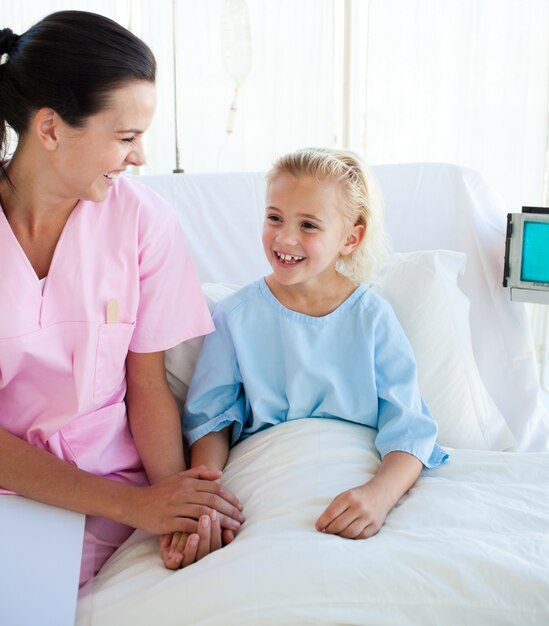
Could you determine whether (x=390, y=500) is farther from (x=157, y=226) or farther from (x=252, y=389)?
(x=157, y=226)

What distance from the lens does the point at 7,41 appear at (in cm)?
121

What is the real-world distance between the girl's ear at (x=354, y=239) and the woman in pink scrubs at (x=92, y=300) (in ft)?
1.01

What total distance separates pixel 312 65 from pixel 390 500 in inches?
106

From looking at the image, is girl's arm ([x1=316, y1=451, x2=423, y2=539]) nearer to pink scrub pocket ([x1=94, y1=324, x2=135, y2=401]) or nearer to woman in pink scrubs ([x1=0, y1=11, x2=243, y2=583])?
woman in pink scrubs ([x1=0, y1=11, x2=243, y2=583])

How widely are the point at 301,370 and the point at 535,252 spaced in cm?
71

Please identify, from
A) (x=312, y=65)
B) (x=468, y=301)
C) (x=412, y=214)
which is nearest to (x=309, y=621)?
(x=468, y=301)

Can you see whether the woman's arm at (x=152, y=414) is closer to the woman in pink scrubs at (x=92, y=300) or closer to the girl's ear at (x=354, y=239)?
the woman in pink scrubs at (x=92, y=300)

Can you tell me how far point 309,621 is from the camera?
0.97 m

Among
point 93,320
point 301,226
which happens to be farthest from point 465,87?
point 93,320

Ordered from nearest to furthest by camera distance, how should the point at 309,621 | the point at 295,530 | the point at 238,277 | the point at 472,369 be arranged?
the point at 309,621 < the point at 295,530 < the point at 472,369 < the point at 238,277

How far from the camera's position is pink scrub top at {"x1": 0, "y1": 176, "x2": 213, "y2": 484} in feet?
4.13

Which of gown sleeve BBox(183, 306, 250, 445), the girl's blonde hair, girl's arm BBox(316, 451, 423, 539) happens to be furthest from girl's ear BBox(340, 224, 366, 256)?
girl's arm BBox(316, 451, 423, 539)

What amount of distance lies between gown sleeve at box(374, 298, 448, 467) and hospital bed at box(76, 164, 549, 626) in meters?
0.04

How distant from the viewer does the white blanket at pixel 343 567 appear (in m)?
0.99
